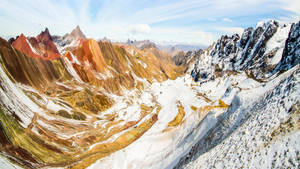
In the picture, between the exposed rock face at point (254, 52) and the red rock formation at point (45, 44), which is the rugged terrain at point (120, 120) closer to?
the red rock formation at point (45, 44)

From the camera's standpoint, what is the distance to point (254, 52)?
12519 cm

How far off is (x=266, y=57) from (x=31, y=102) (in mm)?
125182

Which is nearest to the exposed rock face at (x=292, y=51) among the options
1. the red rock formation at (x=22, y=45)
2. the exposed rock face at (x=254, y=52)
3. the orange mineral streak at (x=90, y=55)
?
the exposed rock face at (x=254, y=52)

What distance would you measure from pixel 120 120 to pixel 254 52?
403 feet

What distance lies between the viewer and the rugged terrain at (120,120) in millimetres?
12859

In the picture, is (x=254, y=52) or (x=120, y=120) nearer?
(x=120, y=120)

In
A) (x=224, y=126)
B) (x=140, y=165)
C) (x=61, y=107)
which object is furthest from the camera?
(x=61, y=107)

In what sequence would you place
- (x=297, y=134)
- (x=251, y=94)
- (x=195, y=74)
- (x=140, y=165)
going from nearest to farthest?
1. (x=297, y=134)
2. (x=251, y=94)
3. (x=140, y=165)
4. (x=195, y=74)

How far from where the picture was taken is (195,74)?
170 meters

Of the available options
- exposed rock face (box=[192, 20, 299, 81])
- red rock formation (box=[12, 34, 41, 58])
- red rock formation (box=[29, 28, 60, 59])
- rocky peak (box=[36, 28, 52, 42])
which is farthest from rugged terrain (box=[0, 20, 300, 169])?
rocky peak (box=[36, 28, 52, 42])

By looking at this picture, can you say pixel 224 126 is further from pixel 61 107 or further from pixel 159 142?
pixel 61 107

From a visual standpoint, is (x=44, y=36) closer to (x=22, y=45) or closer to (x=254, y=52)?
(x=22, y=45)

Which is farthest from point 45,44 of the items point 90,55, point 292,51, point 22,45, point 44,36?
point 292,51

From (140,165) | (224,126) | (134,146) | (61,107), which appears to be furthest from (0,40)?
(224,126)
